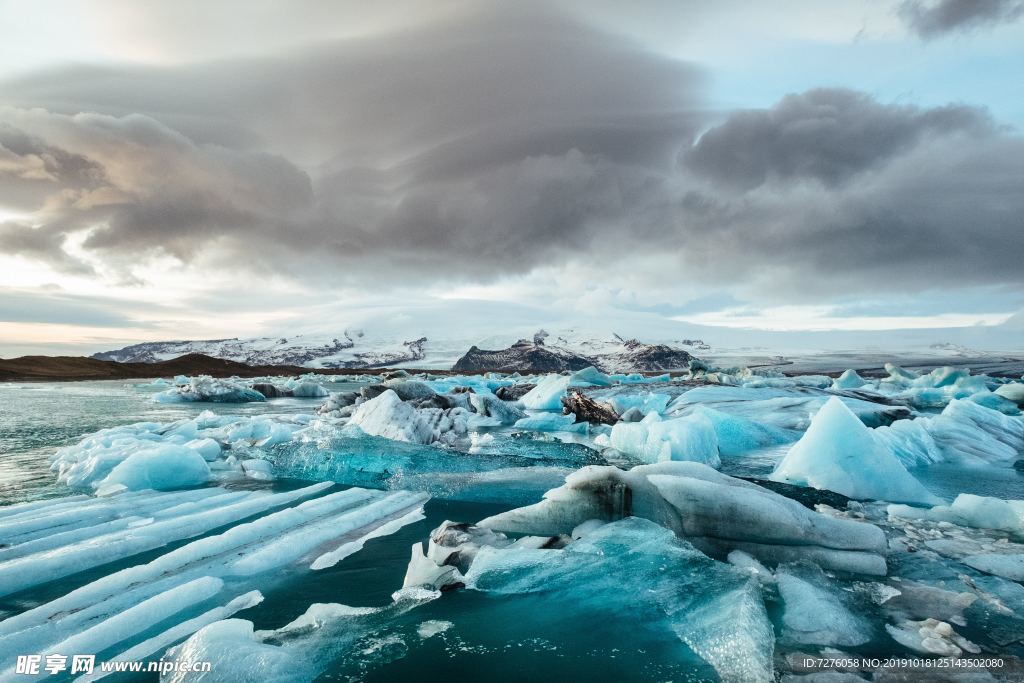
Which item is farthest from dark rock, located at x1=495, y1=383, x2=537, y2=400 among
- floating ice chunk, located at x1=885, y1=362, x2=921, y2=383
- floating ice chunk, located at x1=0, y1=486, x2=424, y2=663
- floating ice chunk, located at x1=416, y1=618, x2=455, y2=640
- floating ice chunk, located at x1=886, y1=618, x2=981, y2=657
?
floating ice chunk, located at x1=885, y1=362, x2=921, y2=383

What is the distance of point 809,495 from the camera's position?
5.18 metres

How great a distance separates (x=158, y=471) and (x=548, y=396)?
12.1 metres

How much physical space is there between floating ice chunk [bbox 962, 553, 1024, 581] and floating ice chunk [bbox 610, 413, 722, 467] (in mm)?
3582

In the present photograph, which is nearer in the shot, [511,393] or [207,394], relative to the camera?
[511,393]

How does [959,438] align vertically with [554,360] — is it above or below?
above

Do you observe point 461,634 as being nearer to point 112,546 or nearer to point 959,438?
point 112,546

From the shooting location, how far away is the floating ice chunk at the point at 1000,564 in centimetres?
320

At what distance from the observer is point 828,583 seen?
2.98 metres

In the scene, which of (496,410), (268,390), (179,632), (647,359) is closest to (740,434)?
(496,410)

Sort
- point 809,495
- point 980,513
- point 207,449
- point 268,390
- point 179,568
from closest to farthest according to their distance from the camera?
1. point 179,568
2. point 980,513
3. point 809,495
4. point 207,449
5. point 268,390

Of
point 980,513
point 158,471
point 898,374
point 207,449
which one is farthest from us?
point 898,374

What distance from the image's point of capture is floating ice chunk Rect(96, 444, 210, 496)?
203 inches

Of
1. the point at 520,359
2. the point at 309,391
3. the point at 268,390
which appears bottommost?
the point at 520,359

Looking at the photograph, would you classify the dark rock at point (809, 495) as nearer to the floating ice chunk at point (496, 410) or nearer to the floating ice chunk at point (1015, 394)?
the floating ice chunk at point (496, 410)
